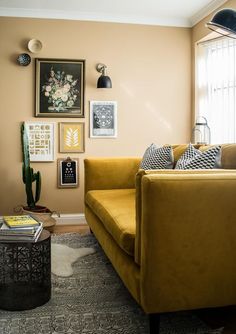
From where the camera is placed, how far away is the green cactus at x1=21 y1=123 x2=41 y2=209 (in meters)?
3.69

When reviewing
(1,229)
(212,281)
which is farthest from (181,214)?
(1,229)

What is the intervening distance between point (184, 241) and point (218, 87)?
2.79m

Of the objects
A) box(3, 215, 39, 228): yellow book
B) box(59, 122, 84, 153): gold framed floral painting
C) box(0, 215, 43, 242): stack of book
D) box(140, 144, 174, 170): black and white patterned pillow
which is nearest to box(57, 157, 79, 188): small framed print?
box(59, 122, 84, 153): gold framed floral painting

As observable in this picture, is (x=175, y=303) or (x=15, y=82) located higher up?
(x=15, y=82)

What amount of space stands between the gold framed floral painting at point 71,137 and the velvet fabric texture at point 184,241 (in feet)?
8.46

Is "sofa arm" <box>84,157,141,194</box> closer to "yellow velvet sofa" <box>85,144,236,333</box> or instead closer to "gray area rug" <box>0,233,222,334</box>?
"gray area rug" <box>0,233,222,334</box>

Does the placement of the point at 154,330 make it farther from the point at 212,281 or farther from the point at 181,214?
the point at 181,214

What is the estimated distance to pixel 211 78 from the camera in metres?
4.03

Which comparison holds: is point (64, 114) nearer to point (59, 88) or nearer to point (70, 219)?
point (59, 88)

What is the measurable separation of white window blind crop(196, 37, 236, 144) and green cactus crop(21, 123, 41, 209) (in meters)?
1.98

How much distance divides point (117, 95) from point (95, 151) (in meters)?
0.70

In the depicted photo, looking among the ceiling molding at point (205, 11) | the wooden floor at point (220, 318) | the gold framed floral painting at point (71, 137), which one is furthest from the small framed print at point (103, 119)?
the wooden floor at point (220, 318)

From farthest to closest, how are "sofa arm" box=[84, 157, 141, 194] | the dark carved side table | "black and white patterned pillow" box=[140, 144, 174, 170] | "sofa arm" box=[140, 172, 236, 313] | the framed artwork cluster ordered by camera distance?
the framed artwork cluster → "sofa arm" box=[84, 157, 141, 194] → "black and white patterned pillow" box=[140, 144, 174, 170] → the dark carved side table → "sofa arm" box=[140, 172, 236, 313]

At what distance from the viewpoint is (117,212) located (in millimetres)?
2232
